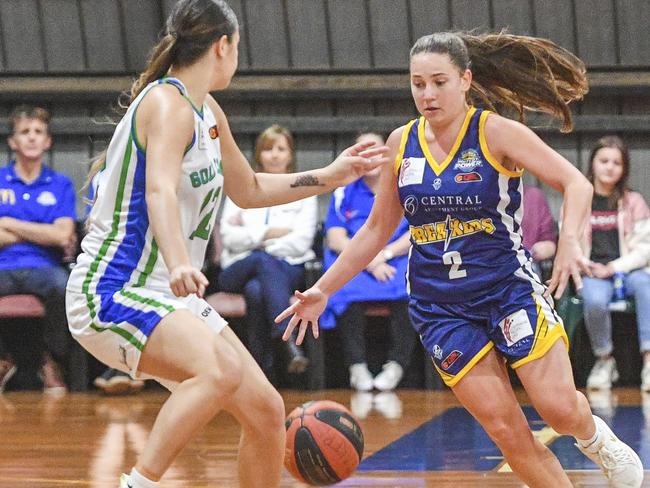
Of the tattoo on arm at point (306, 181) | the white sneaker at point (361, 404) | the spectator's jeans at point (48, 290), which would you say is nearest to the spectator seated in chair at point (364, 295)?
the white sneaker at point (361, 404)

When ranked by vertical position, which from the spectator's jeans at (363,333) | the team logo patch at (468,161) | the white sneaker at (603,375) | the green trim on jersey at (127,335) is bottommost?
the white sneaker at (603,375)

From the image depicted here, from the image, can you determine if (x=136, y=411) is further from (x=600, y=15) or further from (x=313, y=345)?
(x=600, y=15)

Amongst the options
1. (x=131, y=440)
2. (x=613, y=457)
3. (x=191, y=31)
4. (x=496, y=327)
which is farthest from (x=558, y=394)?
(x=131, y=440)

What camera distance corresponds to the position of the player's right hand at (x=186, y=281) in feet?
10.5

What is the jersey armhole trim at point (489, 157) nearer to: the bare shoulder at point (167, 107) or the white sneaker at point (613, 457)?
the white sneaker at point (613, 457)

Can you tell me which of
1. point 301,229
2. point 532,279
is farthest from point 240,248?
point 532,279

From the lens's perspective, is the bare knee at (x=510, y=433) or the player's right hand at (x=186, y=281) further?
the bare knee at (x=510, y=433)

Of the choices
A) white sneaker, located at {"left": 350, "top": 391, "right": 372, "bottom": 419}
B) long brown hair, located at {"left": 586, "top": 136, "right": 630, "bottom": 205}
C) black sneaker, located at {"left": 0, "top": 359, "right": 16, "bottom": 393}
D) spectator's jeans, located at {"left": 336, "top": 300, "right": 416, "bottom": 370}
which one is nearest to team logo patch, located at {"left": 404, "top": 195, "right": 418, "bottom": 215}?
white sneaker, located at {"left": 350, "top": 391, "right": 372, "bottom": 419}

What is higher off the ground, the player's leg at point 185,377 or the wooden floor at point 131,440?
the player's leg at point 185,377

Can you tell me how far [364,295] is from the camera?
760 centimetres

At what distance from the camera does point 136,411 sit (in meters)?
6.79

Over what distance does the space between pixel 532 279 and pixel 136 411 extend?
136 inches

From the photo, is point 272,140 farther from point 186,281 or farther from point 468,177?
point 186,281

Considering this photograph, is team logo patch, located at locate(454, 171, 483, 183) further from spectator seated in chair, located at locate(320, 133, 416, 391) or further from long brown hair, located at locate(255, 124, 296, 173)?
long brown hair, located at locate(255, 124, 296, 173)
